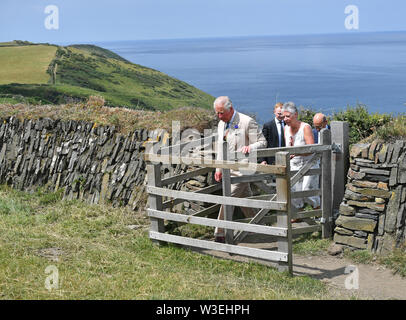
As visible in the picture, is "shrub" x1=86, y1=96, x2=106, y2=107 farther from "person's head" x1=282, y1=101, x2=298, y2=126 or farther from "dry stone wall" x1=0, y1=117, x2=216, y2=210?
"person's head" x1=282, y1=101, x2=298, y2=126

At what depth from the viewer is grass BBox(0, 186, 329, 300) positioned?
21.0 feet

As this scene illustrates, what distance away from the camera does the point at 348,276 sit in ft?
24.4

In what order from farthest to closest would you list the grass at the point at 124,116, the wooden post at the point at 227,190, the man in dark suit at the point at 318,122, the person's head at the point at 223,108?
the grass at the point at 124,116 → the man in dark suit at the point at 318,122 → the person's head at the point at 223,108 → the wooden post at the point at 227,190

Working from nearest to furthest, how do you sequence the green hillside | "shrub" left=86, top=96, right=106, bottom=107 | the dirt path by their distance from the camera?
the dirt path < "shrub" left=86, top=96, right=106, bottom=107 < the green hillside

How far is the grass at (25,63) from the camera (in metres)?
60.0

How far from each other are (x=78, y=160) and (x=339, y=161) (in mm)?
6106

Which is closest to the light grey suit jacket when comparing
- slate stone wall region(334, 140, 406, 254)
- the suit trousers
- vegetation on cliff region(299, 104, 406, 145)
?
the suit trousers

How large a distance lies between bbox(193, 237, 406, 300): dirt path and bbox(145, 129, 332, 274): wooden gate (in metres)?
0.45

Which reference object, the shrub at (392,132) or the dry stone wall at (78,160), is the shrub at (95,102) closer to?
the dry stone wall at (78,160)

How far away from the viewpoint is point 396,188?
793 centimetres

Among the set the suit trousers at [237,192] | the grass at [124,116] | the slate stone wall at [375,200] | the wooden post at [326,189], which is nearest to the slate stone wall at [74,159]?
the grass at [124,116]

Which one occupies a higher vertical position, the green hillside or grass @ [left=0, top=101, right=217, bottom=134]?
the green hillside

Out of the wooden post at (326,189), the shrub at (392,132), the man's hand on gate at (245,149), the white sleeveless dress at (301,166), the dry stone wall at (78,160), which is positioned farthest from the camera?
the dry stone wall at (78,160)

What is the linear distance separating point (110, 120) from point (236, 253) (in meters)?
5.77
